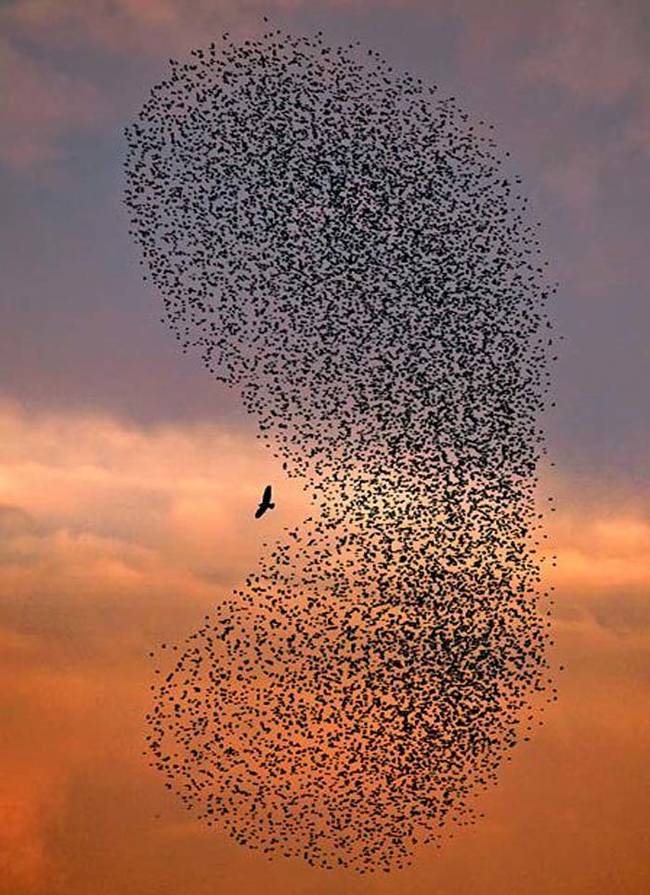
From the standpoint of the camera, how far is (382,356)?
36875 mm

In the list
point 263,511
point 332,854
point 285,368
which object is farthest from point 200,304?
point 332,854

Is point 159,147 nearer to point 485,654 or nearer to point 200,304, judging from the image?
point 200,304

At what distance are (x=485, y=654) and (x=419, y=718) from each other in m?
1.87

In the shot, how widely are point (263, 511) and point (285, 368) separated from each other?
3.16 m

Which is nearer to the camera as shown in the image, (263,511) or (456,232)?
(263,511)

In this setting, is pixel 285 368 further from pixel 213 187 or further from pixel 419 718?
pixel 419 718

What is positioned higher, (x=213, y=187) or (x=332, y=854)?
(x=213, y=187)

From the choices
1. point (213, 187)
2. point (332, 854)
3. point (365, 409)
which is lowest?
point (332, 854)

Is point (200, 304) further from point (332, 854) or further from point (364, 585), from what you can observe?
point (332, 854)

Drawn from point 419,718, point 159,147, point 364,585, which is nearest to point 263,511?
point 364,585

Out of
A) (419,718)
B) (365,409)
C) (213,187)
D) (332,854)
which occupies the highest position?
(213,187)

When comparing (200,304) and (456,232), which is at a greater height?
(456,232)

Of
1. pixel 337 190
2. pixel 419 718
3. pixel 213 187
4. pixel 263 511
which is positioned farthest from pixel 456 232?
pixel 419 718

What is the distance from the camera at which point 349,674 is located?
36.4 metres
